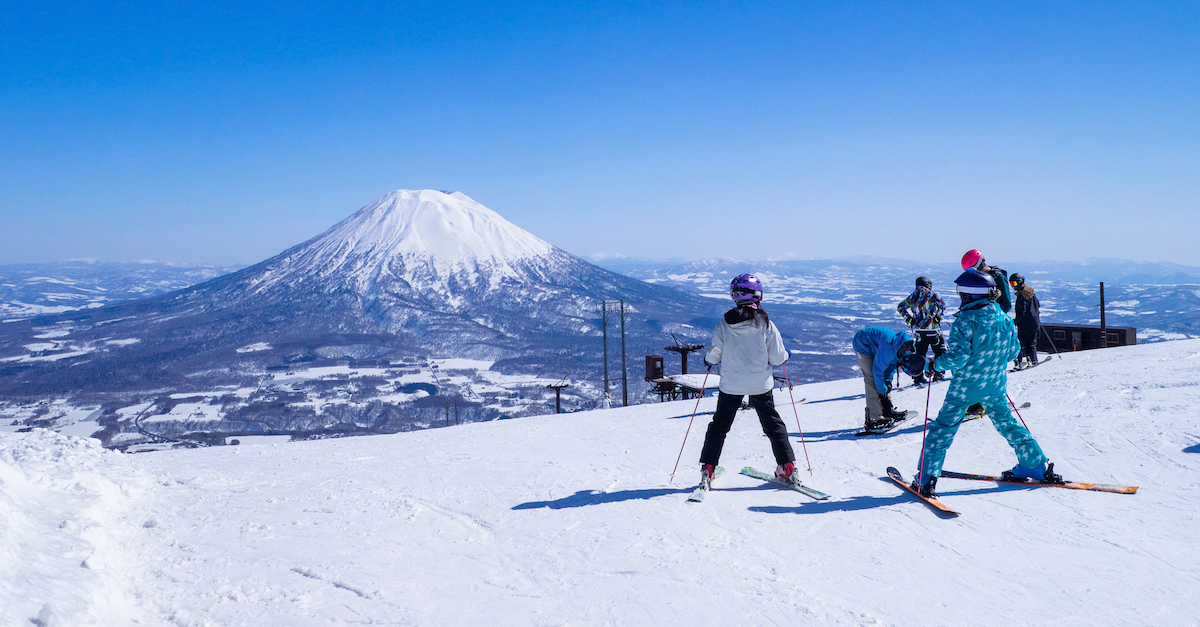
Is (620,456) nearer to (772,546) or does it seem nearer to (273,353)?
(772,546)

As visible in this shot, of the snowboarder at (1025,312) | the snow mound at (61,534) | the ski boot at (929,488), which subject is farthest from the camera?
the snowboarder at (1025,312)

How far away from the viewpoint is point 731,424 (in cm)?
491

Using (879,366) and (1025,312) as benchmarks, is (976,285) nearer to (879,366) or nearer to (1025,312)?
(879,366)

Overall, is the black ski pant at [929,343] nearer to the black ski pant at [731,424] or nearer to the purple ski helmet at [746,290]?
the black ski pant at [731,424]

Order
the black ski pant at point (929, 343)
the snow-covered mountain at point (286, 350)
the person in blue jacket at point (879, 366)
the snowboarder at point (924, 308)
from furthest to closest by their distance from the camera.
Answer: the snow-covered mountain at point (286, 350), the snowboarder at point (924, 308), the person in blue jacket at point (879, 366), the black ski pant at point (929, 343)

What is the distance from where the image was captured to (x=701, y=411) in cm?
1020

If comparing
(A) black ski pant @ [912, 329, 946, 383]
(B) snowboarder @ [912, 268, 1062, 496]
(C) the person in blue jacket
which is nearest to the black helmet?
(B) snowboarder @ [912, 268, 1062, 496]

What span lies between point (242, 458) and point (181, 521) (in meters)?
2.89

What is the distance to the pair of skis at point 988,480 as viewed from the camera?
14.5 ft

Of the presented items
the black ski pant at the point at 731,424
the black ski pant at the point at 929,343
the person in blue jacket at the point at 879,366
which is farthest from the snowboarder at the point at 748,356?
the person in blue jacket at the point at 879,366

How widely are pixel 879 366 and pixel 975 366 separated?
257 cm

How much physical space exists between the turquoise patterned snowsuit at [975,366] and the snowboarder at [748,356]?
114cm

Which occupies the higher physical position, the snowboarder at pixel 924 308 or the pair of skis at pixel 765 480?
the snowboarder at pixel 924 308

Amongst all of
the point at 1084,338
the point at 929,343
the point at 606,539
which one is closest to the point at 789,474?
the point at 929,343
